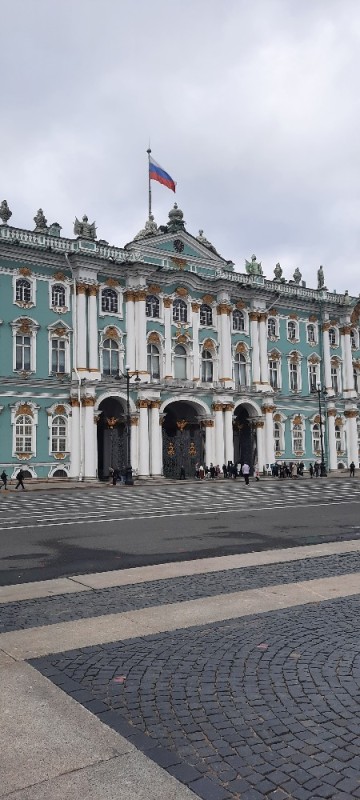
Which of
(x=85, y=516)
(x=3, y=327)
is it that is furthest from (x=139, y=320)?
(x=85, y=516)

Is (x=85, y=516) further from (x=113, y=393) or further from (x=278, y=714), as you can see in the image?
(x=113, y=393)

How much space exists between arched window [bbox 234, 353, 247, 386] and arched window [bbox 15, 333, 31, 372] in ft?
58.0

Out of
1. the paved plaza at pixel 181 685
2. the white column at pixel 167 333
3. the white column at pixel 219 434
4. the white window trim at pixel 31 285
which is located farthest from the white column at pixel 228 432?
the paved plaza at pixel 181 685

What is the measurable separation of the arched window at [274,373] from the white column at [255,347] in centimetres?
250

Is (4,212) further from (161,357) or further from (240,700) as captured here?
(240,700)

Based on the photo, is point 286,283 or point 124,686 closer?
point 124,686

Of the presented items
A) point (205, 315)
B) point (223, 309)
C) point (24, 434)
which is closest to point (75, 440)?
point (24, 434)

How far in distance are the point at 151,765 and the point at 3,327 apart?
4014 cm

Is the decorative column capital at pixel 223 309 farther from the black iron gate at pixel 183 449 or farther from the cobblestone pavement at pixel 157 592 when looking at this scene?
the cobblestone pavement at pixel 157 592

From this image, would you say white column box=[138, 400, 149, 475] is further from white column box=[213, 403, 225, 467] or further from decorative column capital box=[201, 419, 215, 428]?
white column box=[213, 403, 225, 467]

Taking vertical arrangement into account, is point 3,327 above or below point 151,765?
above

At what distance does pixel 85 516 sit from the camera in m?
20.8

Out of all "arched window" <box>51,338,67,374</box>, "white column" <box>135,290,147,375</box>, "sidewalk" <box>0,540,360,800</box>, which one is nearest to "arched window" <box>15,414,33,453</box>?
"arched window" <box>51,338,67,374</box>

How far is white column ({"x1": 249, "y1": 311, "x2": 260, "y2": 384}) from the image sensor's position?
174 feet
